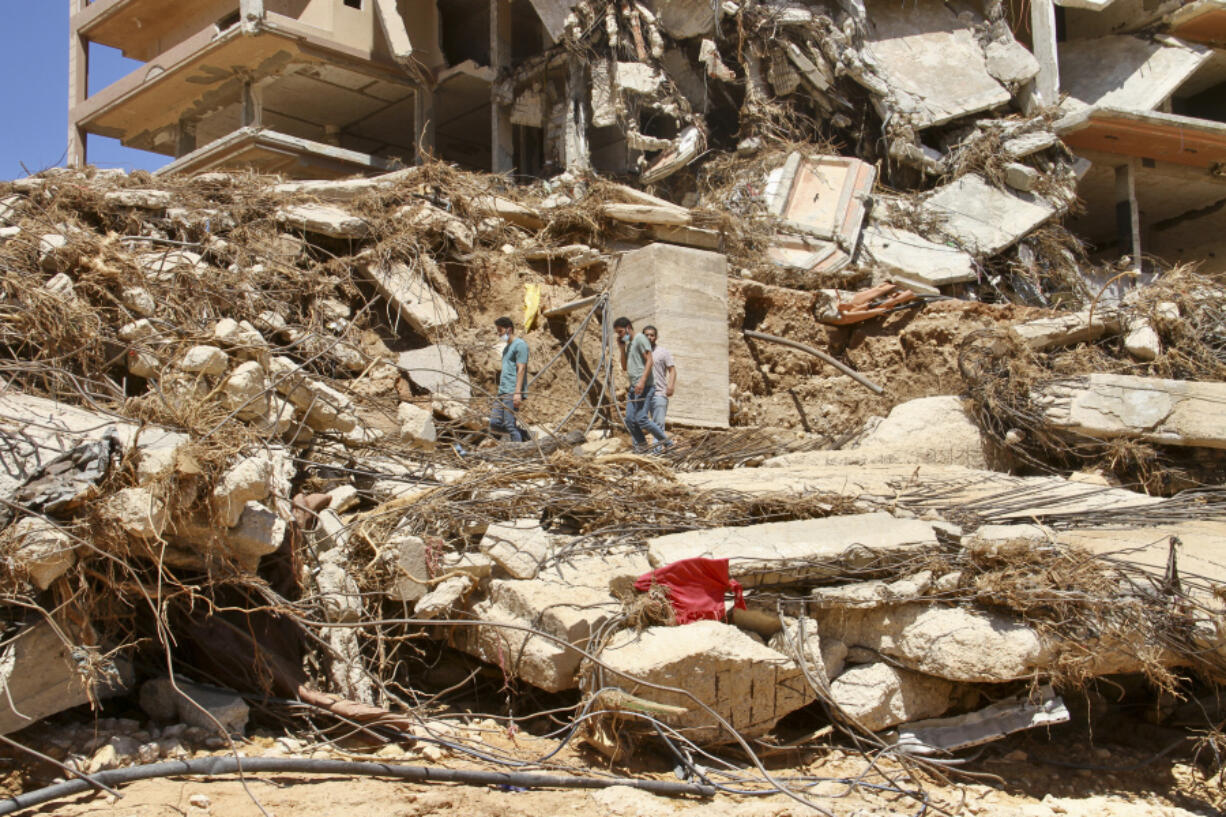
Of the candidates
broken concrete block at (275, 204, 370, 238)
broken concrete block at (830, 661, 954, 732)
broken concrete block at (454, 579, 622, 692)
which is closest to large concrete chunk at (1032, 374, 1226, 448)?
broken concrete block at (830, 661, 954, 732)

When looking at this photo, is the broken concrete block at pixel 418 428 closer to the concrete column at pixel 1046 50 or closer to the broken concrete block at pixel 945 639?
the broken concrete block at pixel 945 639

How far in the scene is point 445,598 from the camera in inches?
223

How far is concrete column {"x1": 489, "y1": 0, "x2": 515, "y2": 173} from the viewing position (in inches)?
640

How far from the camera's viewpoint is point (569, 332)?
10891 mm

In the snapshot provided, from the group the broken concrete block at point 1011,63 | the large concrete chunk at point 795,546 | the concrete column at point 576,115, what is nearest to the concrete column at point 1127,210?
the broken concrete block at point 1011,63

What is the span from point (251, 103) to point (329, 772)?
1405 centimetres

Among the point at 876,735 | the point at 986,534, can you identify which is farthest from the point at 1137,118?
the point at 876,735

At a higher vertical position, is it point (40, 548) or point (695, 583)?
point (40, 548)

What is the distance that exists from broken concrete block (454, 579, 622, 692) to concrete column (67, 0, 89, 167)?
1602 cm

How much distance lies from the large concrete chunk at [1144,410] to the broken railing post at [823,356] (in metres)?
2.41

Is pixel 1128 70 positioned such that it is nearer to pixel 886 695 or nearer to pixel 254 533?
pixel 886 695

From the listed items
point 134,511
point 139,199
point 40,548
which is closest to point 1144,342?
point 134,511

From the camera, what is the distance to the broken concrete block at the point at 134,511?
464cm

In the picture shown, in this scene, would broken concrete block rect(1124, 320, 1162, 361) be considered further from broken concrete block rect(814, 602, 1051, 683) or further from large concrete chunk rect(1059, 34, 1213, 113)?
large concrete chunk rect(1059, 34, 1213, 113)
